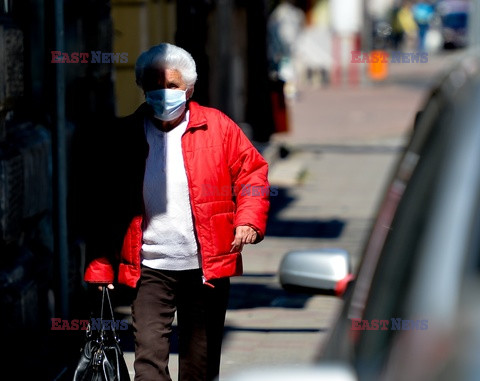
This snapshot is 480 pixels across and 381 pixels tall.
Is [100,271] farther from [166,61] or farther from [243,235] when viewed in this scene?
[166,61]

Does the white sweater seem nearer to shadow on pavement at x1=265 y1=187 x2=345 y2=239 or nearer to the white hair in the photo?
the white hair

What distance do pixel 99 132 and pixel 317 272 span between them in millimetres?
1707

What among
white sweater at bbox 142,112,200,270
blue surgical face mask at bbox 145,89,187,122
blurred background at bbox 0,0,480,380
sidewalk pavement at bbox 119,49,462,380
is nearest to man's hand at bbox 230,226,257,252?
white sweater at bbox 142,112,200,270

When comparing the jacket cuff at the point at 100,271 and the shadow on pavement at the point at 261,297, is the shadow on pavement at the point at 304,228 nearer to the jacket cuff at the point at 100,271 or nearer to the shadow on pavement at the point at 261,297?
the shadow on pavement at the point at 261,297

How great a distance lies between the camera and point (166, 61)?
488 cm

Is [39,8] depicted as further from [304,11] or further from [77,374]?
[304,11]

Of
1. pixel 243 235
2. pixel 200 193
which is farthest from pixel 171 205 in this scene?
pixel 243 235

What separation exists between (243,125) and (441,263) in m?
14.5

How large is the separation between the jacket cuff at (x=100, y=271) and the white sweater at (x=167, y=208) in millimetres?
147

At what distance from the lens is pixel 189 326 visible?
5.02m

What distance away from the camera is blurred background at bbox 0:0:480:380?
6707mm

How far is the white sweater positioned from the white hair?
0.19 m

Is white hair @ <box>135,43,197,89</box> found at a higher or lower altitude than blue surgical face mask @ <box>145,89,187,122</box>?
higher

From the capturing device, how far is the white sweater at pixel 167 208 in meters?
4.86
